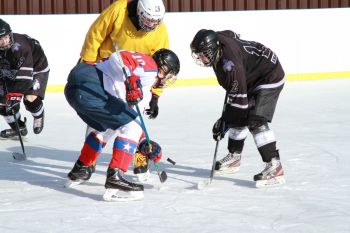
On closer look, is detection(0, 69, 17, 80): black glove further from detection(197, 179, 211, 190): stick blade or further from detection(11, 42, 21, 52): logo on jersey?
detection(197, 179, 211, 190): stick blade

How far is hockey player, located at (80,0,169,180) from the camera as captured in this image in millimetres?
4176

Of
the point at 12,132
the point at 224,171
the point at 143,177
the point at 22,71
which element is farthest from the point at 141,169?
the point at 12,132

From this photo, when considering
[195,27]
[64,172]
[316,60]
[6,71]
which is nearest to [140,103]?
[64,172]

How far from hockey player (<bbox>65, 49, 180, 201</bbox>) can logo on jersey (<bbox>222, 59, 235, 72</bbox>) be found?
234 millimetres

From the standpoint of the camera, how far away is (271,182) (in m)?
3.95

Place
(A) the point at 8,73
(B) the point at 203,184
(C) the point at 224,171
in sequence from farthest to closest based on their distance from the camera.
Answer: (A) the point at 8,73, (C) the point at 224,171, (B) the point at 203,184

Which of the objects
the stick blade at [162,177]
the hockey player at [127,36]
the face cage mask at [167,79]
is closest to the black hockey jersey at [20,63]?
the hockey player at [127,36]

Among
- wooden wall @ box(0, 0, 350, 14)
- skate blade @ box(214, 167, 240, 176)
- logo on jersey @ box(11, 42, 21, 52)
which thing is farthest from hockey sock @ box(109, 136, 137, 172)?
wooden wall @ box(0, 0, 350, 14)

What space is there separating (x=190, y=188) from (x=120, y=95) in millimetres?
589

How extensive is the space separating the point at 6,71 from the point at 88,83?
5.11ft

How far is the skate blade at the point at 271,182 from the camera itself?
393cm

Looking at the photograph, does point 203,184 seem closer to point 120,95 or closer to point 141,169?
point 141,169

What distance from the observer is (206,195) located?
3.78m

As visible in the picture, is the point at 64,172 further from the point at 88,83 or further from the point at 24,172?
the point at 88,83
